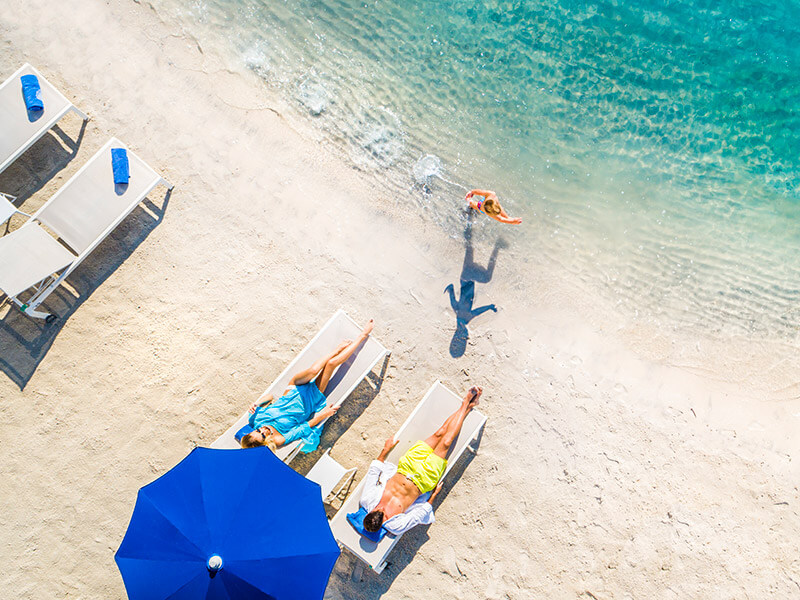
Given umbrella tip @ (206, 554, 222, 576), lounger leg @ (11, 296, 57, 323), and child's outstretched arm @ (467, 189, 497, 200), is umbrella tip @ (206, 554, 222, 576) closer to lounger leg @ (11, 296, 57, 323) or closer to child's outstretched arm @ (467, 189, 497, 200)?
lounger leg @ (11, 296, 57, 323)

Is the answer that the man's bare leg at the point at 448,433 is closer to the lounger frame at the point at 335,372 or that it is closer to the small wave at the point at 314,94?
the lounger frame at the point at 335,372

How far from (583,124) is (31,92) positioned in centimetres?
696

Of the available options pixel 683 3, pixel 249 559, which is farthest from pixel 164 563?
pixel 683 3

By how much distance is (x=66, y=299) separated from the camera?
6.03 meters

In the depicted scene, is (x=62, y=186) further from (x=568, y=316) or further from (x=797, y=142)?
A: (x=797, y=142)

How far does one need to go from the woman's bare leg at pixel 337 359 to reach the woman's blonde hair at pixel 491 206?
213 centimetres

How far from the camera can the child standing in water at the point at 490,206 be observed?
19.8 feet

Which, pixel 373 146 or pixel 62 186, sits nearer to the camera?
pixel 62 186

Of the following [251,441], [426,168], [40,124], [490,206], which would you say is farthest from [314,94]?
[251,441]

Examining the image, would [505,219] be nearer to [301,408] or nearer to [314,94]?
[314,94]

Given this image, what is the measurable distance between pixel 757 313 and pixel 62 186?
9204mm

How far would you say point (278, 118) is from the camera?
642 centimetres

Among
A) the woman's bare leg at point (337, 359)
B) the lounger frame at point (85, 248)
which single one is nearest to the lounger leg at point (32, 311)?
the lounger frame at point (85, 248)

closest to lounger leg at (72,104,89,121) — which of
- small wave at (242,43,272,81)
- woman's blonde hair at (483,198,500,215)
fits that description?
small wave at (242,43,272,81)
